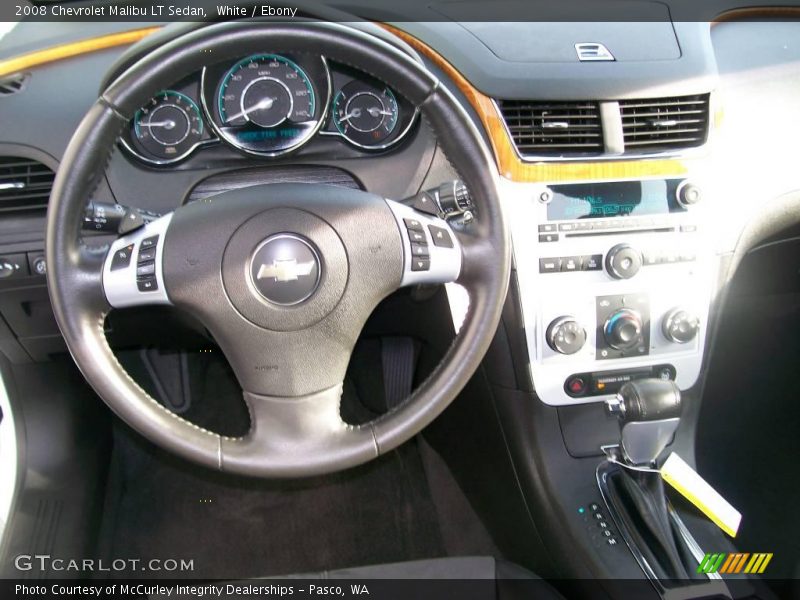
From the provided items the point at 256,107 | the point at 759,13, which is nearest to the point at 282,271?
the point at 256,107

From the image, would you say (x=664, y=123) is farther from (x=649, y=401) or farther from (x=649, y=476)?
(x=649, y=476)

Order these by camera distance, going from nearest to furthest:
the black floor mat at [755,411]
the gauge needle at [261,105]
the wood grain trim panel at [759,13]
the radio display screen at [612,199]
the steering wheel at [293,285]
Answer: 1. the steering wheel at [293,285]
2. the gauge needle at [261,105]
3. the radio display screen at [612,199]
4. the wood grain trim panel at [759,13]
5. the black floor mat at [755,411]

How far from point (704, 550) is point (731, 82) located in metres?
1.06

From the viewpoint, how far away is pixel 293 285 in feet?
4.04

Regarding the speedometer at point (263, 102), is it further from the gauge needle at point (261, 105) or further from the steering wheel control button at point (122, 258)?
the steering wheel control button at point (122, 258)

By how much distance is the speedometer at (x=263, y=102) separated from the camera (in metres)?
1.48

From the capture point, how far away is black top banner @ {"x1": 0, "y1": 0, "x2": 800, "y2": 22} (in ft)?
5.14

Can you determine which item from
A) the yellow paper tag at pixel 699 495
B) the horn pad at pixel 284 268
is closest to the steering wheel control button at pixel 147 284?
the horn pad at pixel 284 268

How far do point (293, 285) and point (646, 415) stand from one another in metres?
0.78

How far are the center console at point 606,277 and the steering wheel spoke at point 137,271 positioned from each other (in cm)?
75

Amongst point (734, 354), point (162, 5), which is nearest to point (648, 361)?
point (734, 354)

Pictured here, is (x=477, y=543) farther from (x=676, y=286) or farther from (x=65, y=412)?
(x=65, y=412)

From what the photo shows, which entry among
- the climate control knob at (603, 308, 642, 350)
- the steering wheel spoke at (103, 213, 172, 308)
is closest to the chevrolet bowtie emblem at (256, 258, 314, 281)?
the steering wheel spoke at (103, 213, 172, 308)

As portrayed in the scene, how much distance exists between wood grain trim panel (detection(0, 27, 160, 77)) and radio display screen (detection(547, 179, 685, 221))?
35.9 inches
